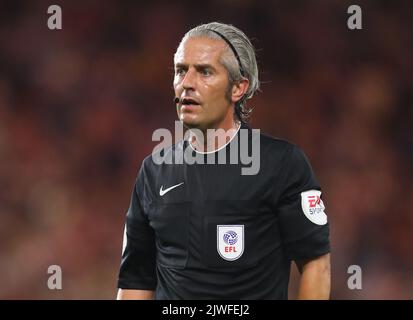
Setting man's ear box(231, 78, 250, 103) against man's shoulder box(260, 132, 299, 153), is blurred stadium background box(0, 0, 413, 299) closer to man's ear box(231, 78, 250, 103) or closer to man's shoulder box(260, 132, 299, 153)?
man's ear box(231, 78, 250, 103)

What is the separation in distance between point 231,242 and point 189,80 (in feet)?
1.52

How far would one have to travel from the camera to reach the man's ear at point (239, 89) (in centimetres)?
200

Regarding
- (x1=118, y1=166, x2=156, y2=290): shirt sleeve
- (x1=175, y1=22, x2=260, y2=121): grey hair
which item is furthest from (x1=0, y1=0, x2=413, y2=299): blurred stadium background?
(x1=175, y1=22, x2=260, y2=121): grey hair

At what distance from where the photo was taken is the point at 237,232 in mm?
1836

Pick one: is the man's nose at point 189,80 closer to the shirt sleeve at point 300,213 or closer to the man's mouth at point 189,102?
the man's mouth at point 189,102

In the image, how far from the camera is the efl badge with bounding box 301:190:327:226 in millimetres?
1831

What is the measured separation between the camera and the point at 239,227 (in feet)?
6.04

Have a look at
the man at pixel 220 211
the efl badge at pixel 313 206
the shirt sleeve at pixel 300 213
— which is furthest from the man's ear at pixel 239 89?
the efl badge at pixel 313 206

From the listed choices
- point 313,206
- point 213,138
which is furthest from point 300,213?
point 213,138

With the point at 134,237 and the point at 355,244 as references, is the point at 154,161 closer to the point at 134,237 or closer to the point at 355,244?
the point at 134,237

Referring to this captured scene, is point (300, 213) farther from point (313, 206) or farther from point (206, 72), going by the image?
point (206, 72)

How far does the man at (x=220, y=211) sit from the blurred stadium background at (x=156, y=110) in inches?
101

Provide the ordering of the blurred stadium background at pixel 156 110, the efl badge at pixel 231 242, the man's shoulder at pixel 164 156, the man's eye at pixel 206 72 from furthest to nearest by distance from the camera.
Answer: the blurred stadium background at pixel 156 110, the man's shoulder at pixel 164 156, the man's eye at pixel 206 72, the efl badge at pixel 231 242
